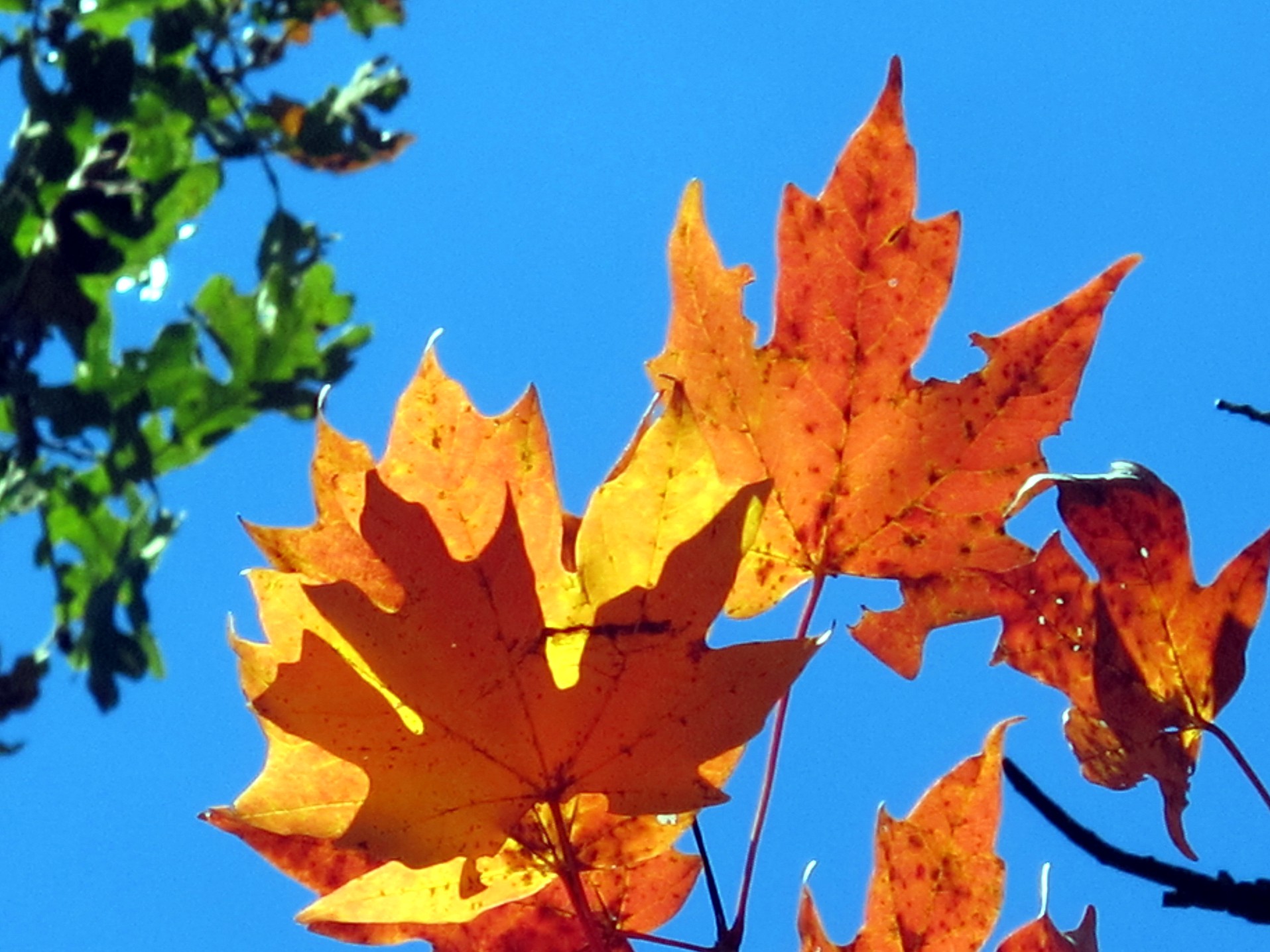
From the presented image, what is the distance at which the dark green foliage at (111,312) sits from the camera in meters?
2.45

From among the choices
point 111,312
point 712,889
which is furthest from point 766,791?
point 111,312

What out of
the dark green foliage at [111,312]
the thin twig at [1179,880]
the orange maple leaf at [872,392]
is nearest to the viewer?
the thin twig at [1179,880]

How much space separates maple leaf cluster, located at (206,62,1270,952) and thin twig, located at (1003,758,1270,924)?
0.07 m

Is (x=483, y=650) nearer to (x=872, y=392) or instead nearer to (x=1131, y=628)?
(x=872, y=392)

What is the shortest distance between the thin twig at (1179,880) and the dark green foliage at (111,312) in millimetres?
2239

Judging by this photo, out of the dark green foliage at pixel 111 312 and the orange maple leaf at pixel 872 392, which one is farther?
the dark green foliage at pixel 111 312

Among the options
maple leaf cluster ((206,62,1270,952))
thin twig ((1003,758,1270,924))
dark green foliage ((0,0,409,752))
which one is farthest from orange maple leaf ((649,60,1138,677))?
dark green foliage ((0,0,409,752))

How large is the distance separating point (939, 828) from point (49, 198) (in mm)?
2376

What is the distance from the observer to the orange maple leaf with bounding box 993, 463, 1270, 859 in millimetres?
599

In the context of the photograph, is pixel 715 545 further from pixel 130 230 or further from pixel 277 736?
pixel 130 230

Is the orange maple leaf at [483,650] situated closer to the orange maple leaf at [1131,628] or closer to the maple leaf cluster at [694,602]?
the maple leaf cluster at [694,602]

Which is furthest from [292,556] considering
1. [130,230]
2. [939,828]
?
[130,230]

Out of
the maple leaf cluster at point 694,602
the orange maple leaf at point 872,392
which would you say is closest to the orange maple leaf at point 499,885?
the maple leaf cluster at point 694,602

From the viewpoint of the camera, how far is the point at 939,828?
61 centimetres
